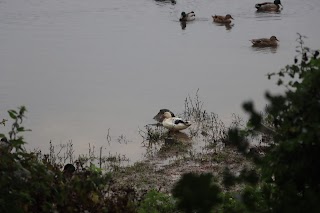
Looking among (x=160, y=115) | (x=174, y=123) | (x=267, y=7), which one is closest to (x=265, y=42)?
(x=267, y=7)

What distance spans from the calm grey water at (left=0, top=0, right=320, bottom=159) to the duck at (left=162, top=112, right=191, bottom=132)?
21.4 inches

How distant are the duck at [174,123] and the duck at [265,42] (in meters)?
7.83

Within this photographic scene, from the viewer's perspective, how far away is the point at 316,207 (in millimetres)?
2775

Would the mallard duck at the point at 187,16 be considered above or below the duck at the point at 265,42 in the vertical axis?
above

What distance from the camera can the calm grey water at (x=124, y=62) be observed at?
12.7m

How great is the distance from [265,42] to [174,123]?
8190 mm

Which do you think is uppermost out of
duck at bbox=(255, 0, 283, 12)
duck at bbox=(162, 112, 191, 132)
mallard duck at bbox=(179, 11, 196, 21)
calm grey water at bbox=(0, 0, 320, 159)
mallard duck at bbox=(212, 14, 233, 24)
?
duck at bbox=(255, 0, 283, 12)

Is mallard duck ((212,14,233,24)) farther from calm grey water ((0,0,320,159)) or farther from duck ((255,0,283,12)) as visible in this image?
duck ((255,0,283,12))

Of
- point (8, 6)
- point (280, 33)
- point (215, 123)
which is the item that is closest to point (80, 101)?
point (215, 123)

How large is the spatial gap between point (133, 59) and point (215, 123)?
20.5 ft

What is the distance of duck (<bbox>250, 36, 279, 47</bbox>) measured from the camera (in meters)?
18.7

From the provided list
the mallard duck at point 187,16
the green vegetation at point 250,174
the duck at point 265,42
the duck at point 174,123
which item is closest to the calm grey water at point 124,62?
the duck at point 265,42

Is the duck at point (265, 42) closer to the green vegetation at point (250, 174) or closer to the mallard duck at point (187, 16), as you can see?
the mallard duck at point (187, 16)

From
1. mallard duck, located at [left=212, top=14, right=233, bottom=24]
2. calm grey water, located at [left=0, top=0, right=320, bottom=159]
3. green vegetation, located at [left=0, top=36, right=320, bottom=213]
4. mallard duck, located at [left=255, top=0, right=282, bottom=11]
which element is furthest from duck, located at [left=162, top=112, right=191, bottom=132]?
mallard duck, located at [left=255, top=0, right=282, bottom=11]
